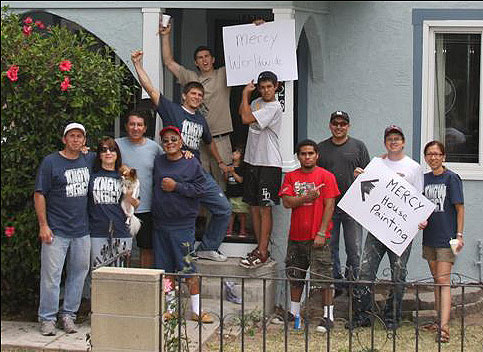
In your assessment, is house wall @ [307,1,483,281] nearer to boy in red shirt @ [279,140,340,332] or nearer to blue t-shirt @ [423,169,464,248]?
blue t-shirt @ [423,169,464,248]

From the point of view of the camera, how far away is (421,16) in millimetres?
9516

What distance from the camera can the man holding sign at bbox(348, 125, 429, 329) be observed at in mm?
7789

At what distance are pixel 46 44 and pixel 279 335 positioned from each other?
3004mm

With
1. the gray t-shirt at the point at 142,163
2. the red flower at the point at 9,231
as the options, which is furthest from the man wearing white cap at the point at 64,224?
the gray t-shirt at the point at 142,163

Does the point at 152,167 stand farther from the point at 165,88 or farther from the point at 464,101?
the point at 464,101

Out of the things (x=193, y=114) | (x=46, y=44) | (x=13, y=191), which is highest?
(x=46, y=44)

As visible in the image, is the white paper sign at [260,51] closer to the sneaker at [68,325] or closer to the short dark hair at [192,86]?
the short dark hair at [192,86]

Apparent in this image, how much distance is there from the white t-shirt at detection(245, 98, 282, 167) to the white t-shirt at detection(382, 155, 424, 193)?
1.15m

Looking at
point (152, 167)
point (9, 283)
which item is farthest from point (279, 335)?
point (9, 283)

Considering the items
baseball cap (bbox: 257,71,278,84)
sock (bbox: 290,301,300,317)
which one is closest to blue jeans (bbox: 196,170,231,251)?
baseball cap (bbox: 257,71,278,84)

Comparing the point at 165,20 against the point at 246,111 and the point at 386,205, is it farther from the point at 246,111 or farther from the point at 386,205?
the point at 386,205

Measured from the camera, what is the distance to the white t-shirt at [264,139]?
871 centimetres

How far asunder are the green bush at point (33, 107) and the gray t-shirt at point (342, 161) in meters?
1.84

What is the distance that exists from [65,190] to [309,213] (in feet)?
6.50
